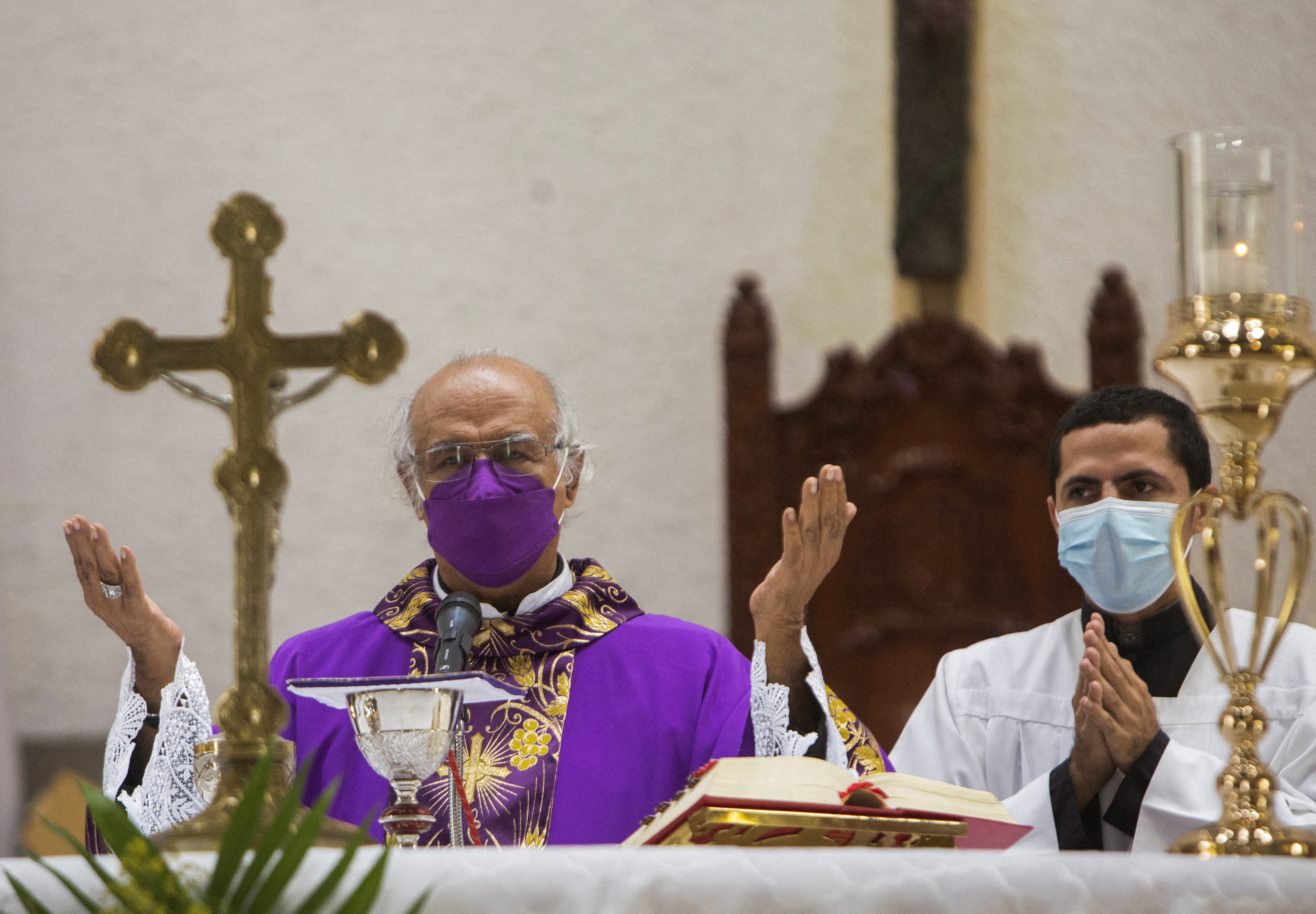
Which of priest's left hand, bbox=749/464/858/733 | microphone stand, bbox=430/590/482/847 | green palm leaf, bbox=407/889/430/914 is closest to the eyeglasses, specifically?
microphone stand, bbox=430/590/482/847

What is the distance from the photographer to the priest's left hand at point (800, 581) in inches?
99.1

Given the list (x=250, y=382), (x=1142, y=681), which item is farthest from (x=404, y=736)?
(x=1142, y=681)

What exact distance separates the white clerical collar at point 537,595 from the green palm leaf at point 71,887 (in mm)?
1712

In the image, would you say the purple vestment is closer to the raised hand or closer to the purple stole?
the purple stole

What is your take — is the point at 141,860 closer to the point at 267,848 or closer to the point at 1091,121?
the point at 267,848

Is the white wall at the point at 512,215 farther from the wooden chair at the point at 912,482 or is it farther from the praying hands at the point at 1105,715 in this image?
the praying hands at the point at 1105,715

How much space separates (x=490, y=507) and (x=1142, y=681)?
4.23 ft

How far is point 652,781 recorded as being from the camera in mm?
3027

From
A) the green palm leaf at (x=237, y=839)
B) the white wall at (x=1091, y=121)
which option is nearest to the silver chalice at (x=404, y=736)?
the green palm leaf at (x=237, y=839)

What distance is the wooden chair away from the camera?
244 inches

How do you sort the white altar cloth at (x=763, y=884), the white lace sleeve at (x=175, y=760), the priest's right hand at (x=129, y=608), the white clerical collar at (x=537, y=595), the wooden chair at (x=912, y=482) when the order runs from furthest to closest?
the wooden chair at (x=912, y=482) < the white clerical collar at (x=537, y=595) < the white lace sleeve at (x=175, y=760) < the priest's right hand at (x=129, y=608) < the white altar cloth at (x=763, y=884)

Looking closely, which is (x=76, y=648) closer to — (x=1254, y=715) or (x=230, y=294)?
(x=230, y=294)

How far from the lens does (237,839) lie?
4.55 ft

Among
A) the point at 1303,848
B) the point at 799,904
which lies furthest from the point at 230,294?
the point at 1303,848
